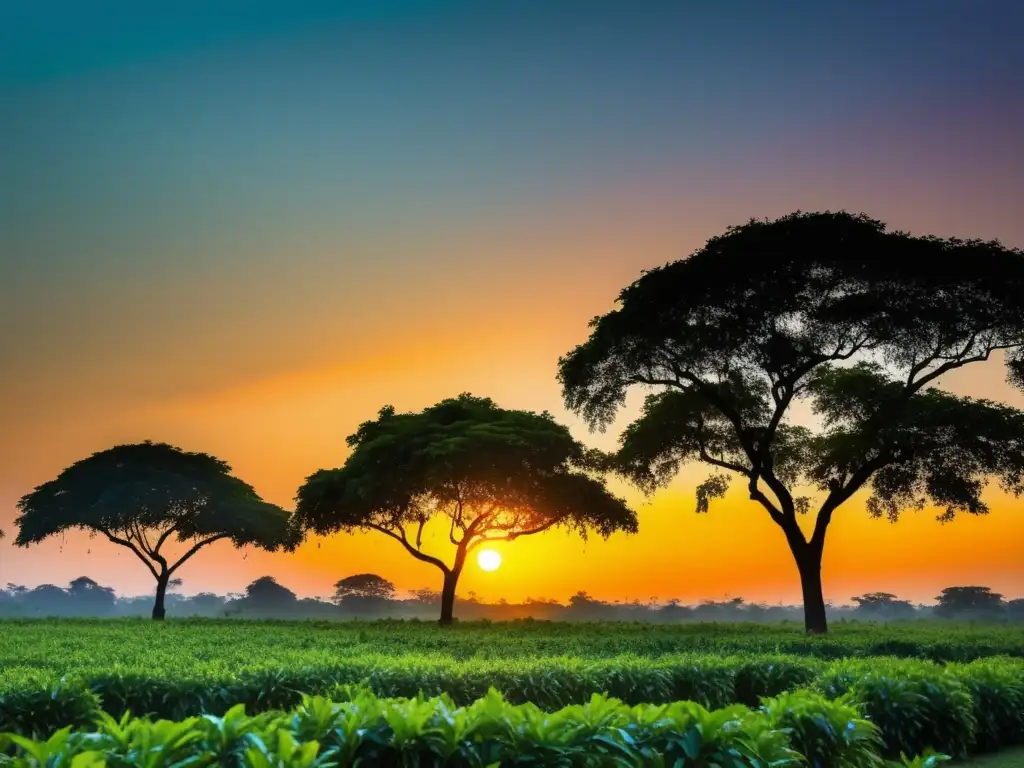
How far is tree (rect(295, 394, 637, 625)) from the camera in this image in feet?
118

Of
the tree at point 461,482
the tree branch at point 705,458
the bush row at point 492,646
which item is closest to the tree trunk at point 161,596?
the tree at point 461,482

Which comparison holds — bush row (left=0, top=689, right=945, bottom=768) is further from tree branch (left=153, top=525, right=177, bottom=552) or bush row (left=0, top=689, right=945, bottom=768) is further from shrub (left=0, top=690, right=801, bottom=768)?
tree branch (left=153, top=525, right=177, bottom=552)

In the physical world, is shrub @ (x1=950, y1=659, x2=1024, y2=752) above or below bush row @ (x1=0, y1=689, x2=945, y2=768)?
below

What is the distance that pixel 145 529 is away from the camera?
50969mm

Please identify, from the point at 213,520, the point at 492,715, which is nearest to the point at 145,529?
the point at 213,520

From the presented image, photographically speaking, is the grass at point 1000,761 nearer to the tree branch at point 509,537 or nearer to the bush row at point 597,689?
the bush row at point 597,689

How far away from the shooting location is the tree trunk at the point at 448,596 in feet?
125

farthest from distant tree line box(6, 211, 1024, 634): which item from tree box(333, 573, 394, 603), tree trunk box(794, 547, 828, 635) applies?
tree box(333, 573, 394, 603)

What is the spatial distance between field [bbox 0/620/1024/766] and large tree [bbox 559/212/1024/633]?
7863 millimetres

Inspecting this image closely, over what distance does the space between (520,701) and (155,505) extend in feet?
137

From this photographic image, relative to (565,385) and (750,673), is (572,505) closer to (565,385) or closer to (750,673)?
(565,385)

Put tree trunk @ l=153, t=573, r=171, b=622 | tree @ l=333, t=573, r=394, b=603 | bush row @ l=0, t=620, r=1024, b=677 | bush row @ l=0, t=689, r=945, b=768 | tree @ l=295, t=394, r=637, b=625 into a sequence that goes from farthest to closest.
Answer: tree @ l=333, t=573, r=394, b=603 → tree trunk @ l=153, t=573, r=171, b=622 → tree @ l=295, t=394, r=637, b=625 → bush row @ l=0, t=620, r=1024, b=677 → bush row @ l=0, t=689, r=945, b=768

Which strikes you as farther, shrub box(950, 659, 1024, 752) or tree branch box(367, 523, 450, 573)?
tree branch box(367, 523, 450, 573)

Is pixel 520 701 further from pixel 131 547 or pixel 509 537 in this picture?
pixel 131 547
